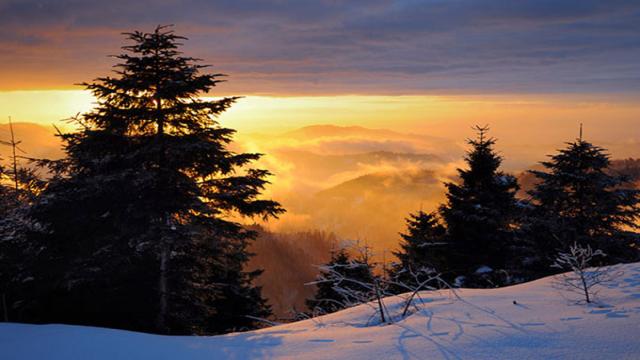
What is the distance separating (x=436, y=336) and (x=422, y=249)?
17.4 m

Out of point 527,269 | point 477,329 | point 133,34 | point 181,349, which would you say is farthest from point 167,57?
point 527,269

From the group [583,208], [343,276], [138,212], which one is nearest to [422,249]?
[583,208]

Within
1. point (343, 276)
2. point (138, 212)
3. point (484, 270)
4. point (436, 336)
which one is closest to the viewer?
point (436, 336)

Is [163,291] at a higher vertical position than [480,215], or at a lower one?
lower

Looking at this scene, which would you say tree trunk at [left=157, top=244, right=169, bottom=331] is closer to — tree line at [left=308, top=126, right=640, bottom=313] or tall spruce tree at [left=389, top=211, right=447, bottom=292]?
tree line at [left=308, top=126, right=640, bottom=313]

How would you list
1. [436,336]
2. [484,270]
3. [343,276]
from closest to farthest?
[436,336]
[343,276]
[484,270]

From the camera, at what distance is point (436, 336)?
4.02m

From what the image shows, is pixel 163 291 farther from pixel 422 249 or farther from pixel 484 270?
pixel 422 249

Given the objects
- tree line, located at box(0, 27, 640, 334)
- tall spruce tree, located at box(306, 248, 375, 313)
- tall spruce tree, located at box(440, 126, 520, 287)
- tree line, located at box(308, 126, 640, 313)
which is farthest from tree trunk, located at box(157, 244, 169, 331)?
tall spruce tree, located at box(440, 126, 520, 287)

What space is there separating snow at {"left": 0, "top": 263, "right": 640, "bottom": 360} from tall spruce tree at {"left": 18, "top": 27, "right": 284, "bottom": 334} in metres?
6.22

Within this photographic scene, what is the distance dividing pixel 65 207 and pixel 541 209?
56.6 feet

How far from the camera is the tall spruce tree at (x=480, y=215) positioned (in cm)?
1794

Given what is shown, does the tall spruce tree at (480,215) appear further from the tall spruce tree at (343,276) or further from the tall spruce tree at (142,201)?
the tall spruce tree at (142,201)

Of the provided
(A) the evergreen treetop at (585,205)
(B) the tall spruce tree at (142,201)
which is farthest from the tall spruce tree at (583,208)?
(B) the tall spruce tree at (142,201)
